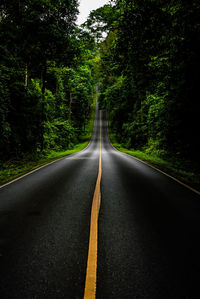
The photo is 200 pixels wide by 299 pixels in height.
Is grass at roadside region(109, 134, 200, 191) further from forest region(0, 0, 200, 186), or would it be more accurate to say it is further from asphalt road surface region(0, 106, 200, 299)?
asphalt road surface region(0, 106, 200, 299)

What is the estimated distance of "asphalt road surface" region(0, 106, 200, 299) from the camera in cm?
171

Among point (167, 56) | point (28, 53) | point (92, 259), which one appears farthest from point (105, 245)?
point (28, 53)

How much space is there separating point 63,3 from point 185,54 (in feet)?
37.4

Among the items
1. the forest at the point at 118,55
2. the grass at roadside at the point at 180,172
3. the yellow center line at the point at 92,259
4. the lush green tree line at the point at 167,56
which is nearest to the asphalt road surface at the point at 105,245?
the yellow center line at the point at 92,259

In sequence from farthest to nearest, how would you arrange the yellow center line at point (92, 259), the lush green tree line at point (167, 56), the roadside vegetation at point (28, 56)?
1. the roadside vegetation at point (28, 56)
2. the lush green tree line at point (167, 56)
3. the yellow center line at point (92, 259)

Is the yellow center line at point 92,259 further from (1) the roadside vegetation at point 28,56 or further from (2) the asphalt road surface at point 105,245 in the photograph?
(1) the roadside vegetation at point 28,56

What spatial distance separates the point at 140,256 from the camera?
2191mm

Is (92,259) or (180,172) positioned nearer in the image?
(92,259)

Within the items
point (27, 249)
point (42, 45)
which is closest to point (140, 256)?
point (27, 249)

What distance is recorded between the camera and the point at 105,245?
2.43m

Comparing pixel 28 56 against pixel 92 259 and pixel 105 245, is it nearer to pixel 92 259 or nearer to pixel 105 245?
pixel 105 245

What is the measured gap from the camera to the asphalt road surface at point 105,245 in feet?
5.63

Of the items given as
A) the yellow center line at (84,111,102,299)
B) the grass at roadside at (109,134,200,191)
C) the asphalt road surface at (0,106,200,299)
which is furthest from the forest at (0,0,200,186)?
the yellow center line at (84,111,102,299)

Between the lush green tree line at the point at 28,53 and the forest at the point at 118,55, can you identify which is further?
the lush green tree line at the point at 28,53
